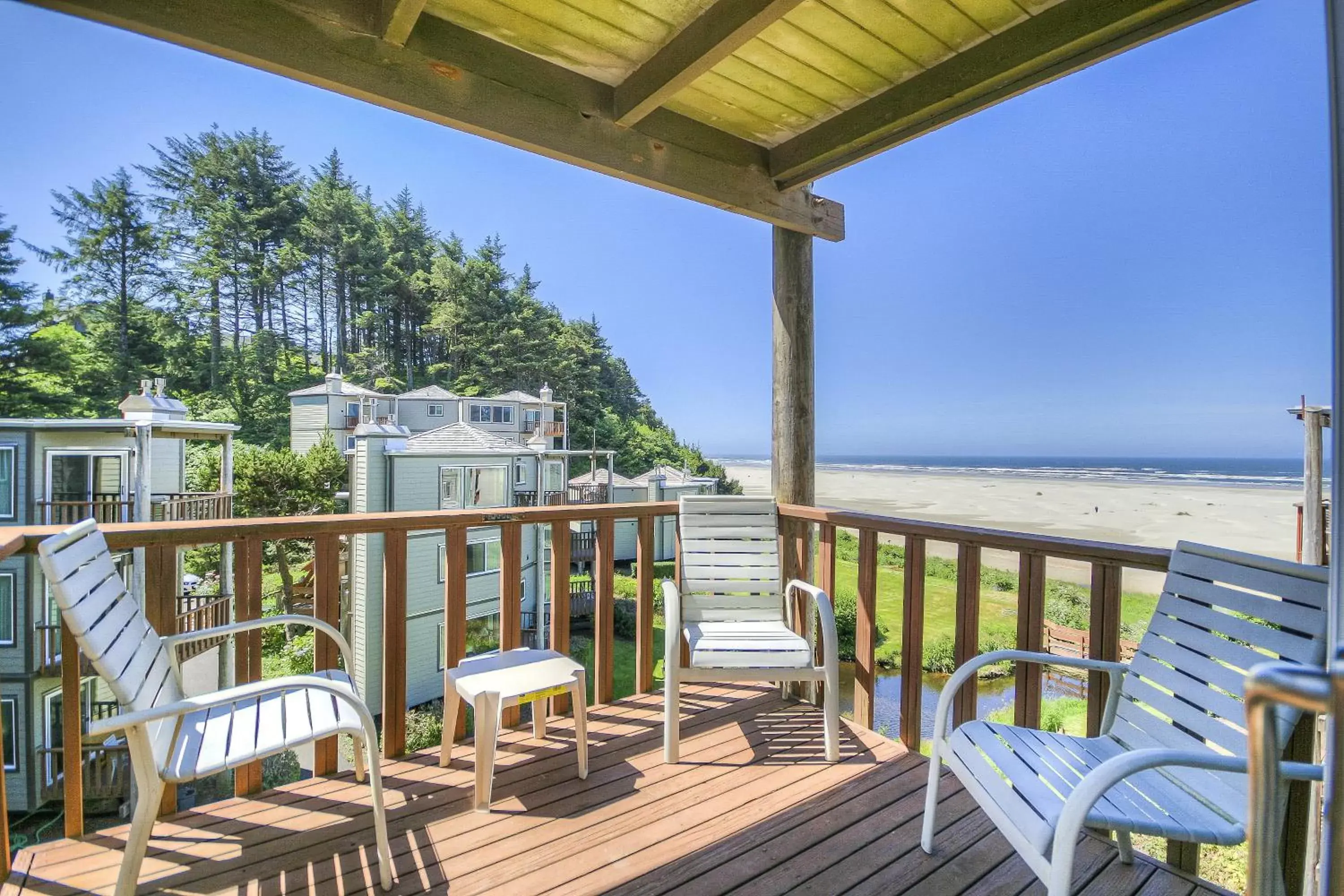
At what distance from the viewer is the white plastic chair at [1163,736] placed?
132 centimetres

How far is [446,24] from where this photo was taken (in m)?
2.13

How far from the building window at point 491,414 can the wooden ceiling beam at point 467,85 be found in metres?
15.3

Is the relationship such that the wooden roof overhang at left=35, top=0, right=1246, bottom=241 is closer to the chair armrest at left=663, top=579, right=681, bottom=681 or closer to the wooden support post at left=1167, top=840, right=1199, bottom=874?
the chair armrest at left=663, top=579, right=681, bottom=681

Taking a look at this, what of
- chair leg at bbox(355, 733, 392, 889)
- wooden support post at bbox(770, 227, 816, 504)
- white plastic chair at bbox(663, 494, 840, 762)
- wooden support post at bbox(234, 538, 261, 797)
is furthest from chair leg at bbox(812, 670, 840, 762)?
wooden support post at bbox(234, 538, 261, 797)

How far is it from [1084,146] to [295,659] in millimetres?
35547

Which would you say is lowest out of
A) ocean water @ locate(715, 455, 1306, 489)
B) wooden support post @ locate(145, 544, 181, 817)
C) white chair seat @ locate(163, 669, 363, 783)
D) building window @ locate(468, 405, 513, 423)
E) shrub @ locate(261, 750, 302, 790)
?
shrub @ locate(261, 750, 302, 790)


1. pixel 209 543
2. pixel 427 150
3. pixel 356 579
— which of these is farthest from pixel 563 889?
pixel 427 150

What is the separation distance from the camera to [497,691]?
80.6 inches

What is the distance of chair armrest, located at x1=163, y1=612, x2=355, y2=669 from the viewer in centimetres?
188

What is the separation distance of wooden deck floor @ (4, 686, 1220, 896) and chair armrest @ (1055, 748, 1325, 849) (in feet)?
2.21

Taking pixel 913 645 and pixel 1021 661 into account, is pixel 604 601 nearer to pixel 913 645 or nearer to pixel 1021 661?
pixel 913 645

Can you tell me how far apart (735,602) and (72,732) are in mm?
2439

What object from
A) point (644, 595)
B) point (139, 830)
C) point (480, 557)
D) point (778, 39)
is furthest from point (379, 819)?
point (480, 557)

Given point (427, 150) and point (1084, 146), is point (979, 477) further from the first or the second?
point (427, 150)
